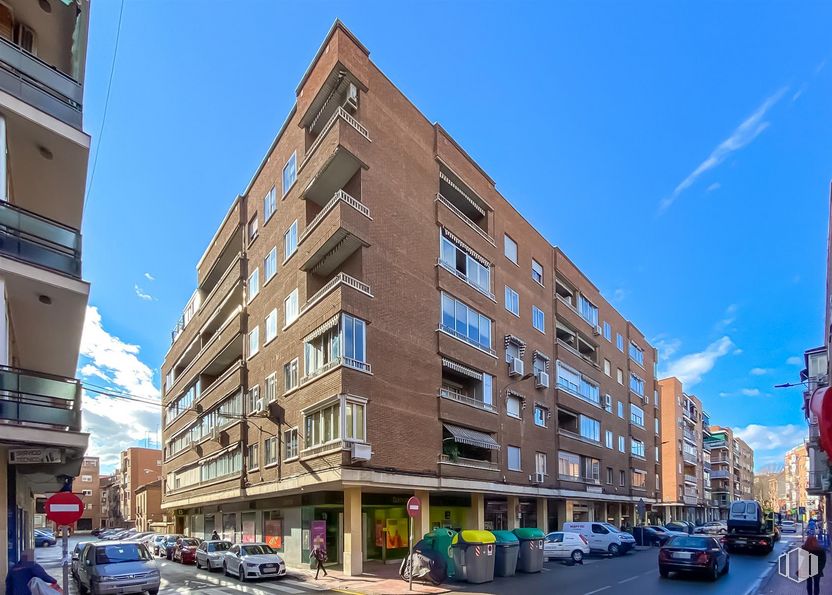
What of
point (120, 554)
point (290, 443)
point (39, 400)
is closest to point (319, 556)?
point (290, 443)

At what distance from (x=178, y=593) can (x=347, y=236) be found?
43.5ft

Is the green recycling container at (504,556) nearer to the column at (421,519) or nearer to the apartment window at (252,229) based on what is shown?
the column at (421,519)

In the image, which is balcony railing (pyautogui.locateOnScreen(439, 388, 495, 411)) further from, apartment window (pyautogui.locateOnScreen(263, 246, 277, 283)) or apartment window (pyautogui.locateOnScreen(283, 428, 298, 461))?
apartment window (pyautogui.locateOnScreen(263, 246, 277, 283))

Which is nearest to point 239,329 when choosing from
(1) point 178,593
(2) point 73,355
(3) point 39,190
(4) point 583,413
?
(1) point 178,593

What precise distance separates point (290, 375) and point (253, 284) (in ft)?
27.8

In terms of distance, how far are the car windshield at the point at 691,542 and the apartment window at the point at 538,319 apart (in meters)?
18.5

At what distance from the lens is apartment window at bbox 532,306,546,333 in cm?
3821

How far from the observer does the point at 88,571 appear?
693 inches

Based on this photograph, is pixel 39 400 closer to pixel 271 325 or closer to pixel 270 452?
pixel 270 452

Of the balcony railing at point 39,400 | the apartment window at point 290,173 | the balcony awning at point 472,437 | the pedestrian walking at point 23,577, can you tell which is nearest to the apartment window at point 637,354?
the balcony awning at point 472,437

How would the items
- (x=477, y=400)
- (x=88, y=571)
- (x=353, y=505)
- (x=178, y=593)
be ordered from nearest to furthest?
(x=88, y=571) < (x=178, y=593) < (x=353, y=505) < (x=477, y=400)

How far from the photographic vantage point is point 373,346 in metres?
23.3

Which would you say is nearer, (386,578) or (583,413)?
(386,578)

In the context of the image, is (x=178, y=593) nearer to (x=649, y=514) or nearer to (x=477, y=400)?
(x=477, y=400)
